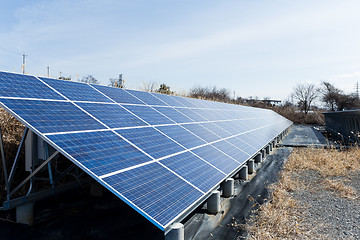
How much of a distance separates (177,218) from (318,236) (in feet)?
12.0

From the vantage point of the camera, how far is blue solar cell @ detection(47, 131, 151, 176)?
13.6ft

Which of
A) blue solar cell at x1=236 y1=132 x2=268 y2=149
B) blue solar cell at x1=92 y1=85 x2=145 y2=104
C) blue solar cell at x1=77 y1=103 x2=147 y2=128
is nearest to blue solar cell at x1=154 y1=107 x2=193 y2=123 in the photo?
blue solar cell at x1=92 y1=85 x2=145 y2=104

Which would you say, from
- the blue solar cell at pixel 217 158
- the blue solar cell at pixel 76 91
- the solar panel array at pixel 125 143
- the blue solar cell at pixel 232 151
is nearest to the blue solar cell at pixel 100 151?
the solar panel array at pixel 125 143

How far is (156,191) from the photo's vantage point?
4379 millimetres

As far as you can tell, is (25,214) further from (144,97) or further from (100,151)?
(144,97)

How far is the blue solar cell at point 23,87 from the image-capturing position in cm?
505

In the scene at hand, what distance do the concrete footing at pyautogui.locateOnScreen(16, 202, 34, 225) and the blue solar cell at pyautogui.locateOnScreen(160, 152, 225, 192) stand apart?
3.48 m

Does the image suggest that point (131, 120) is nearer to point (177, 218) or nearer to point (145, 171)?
point (145, 171)

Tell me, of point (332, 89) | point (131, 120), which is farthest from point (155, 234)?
point (332, 89)

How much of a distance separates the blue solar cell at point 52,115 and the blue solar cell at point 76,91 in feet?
2.19

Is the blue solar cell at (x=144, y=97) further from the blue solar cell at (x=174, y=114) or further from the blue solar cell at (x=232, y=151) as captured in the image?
the blue solar cell at (x=232, y=151)

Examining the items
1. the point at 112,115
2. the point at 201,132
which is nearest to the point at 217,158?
the point at 201,132

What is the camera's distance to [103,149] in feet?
15.6

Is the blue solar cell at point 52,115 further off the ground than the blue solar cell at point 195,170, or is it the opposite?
the blue solar cell at point 52,115
